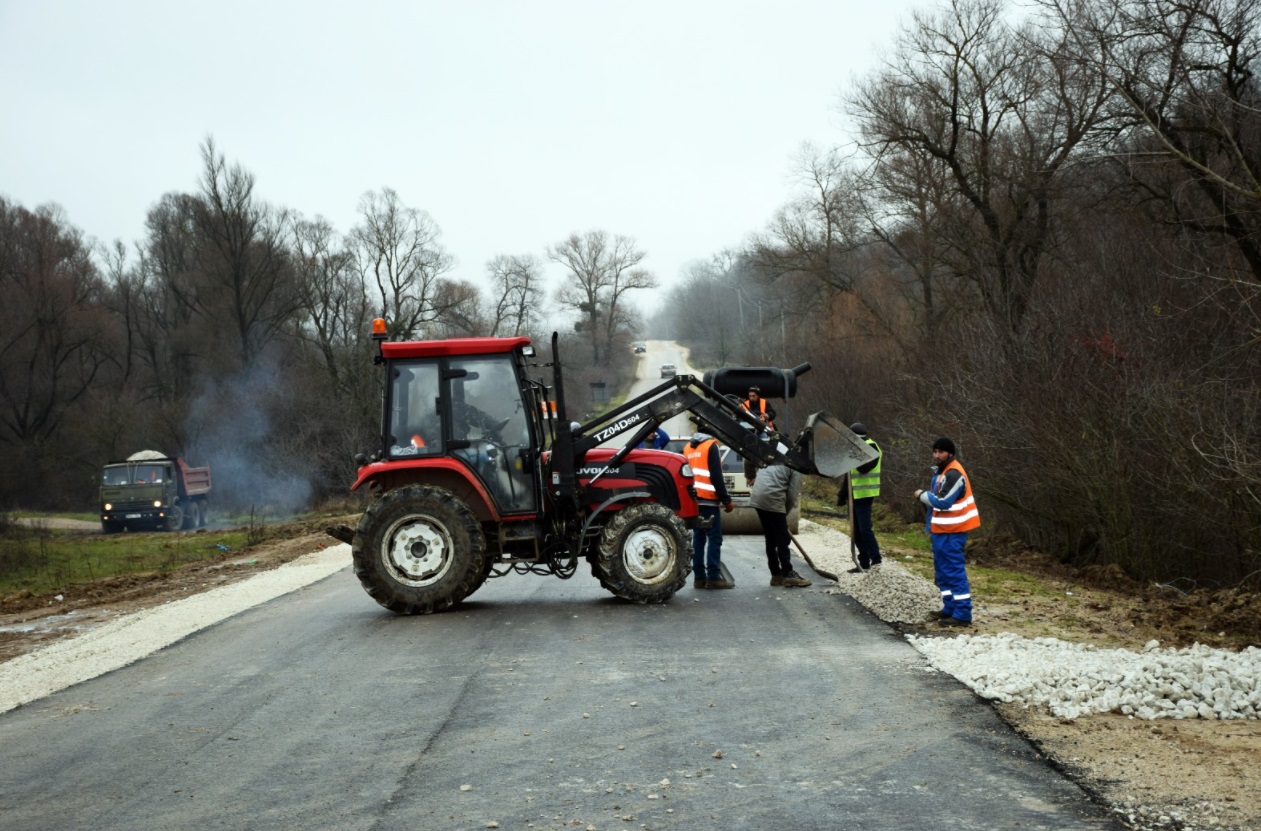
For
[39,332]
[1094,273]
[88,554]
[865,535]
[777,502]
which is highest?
[39,332]

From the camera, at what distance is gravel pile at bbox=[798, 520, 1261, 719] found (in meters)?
7.64

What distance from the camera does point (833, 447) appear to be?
43.2 feet

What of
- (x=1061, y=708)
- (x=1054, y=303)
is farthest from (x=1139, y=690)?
(x=1054, y=303)

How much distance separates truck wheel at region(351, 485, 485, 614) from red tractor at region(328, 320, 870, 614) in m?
0.01

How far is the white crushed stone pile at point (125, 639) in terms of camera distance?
32.5ft

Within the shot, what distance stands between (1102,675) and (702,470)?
6.11 meters

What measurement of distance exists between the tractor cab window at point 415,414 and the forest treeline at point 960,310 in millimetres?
6734

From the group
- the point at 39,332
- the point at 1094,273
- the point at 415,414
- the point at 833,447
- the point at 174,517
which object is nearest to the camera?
the point at 415,414

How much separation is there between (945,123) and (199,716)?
83.8ft

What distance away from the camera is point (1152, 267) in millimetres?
19266

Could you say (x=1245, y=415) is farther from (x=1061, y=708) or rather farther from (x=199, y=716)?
(x=199, y=716)

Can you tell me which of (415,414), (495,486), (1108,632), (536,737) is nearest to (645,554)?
(495,486)

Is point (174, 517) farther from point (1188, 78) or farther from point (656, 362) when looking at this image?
point (656, 362)

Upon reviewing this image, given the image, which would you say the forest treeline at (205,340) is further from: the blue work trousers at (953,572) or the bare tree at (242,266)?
the blue work trousers at (953,572)
